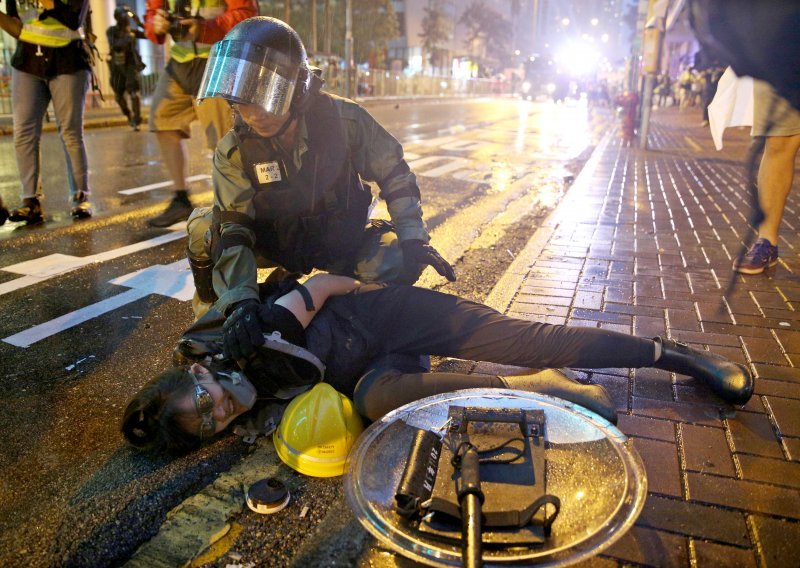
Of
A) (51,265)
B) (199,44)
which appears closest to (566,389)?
(51,265)

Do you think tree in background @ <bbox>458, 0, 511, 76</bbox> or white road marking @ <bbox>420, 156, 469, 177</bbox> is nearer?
white road marking @ <bbox>420, 156, 469, 177</bbox>

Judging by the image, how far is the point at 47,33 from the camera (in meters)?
4.96

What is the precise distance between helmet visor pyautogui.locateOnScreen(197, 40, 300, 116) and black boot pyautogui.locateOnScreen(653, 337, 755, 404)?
1800mm

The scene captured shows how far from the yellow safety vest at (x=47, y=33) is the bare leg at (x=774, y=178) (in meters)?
5.11

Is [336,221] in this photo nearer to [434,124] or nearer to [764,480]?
[764,480]

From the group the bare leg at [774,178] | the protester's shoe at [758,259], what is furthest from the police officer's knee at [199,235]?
the bare leg at [774,178]

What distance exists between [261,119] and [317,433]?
1274 mm

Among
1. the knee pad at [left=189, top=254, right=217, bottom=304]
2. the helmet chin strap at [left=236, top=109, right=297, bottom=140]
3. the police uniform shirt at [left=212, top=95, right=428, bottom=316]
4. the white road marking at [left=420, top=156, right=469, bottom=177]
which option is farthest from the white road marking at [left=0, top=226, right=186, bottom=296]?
the white road marking at [left=420, top=156, right=469, bottom=177]

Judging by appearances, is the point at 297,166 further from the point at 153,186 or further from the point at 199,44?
the point at 153,186

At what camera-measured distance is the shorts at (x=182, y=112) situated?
480 cm

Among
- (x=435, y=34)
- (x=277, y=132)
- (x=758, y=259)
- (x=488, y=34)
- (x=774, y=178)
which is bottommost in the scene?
(x=758, y=259)

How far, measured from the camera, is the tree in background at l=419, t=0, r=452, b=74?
61.1 m

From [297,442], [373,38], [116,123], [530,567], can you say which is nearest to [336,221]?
[297,442]

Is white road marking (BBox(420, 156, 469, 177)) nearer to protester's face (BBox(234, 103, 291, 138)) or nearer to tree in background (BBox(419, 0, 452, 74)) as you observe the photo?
protester's face (BBox(234, 103, 291, 138))
